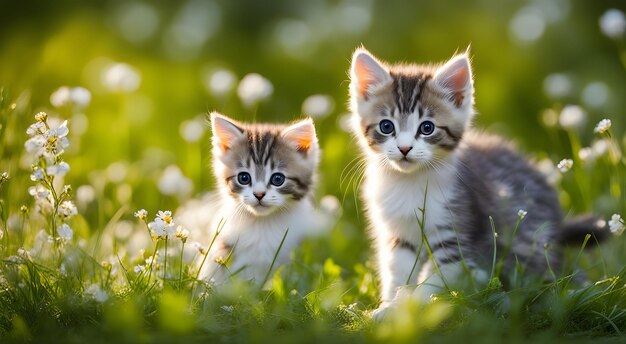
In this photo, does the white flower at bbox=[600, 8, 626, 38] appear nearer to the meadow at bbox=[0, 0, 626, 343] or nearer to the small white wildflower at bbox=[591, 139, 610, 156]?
the meadow at bbox=[0, 0, 626, 343]

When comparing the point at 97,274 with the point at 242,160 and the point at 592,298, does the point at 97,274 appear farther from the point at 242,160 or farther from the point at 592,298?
the point at 592,298

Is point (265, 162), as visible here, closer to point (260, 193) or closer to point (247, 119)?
point (260, 193)

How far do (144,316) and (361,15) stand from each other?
5.72 metres

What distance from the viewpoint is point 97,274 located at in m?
3.92

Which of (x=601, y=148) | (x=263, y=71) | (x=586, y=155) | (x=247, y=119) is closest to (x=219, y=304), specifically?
(x=586, y=155)

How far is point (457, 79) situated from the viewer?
405 cm

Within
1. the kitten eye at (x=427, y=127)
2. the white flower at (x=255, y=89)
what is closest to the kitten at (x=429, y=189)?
the kitten eye at (x=427, y=127)

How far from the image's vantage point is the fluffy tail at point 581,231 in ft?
13.9

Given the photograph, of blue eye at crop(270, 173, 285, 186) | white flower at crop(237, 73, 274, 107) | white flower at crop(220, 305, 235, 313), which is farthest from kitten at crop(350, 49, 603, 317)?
white flower at crop(237, 73, 274, 107)

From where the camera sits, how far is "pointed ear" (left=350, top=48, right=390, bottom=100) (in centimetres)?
411

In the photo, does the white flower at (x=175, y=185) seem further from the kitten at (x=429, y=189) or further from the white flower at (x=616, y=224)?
the white flower at (x=616, y=224)

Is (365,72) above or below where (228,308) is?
above

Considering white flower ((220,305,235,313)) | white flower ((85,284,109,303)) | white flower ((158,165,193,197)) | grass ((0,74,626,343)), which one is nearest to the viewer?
grass ((0,74,626,343))

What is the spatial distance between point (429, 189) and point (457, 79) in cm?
55
